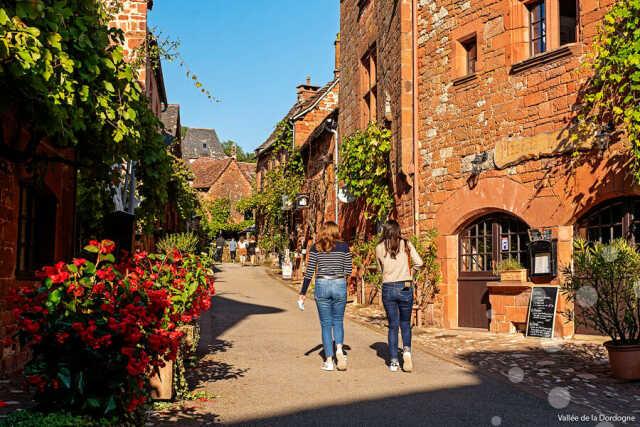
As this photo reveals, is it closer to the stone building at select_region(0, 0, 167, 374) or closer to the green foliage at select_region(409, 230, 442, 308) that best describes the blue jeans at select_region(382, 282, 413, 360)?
the stone building at select_region(0, 0, 167, 374)

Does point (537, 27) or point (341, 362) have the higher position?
point (537, 27)

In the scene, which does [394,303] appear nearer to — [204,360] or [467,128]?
[204,360]

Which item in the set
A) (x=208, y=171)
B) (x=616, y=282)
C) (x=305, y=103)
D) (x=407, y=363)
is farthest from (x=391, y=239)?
(x=208, y=171)

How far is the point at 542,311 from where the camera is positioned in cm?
962

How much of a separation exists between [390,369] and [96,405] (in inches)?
168

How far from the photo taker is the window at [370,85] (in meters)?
15.5

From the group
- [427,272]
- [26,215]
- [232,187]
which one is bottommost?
[427,272]

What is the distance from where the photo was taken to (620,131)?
8.51 meters

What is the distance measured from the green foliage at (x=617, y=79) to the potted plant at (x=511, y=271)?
2.39 metres

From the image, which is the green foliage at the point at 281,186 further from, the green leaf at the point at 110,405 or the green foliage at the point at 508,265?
the green leaf at the point at 110,405

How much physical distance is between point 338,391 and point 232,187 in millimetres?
49923

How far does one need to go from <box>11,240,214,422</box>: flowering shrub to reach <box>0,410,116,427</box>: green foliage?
0.10m

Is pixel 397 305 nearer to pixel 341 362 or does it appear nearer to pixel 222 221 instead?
pixel 341 362

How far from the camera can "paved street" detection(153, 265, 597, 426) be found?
5.07 m
